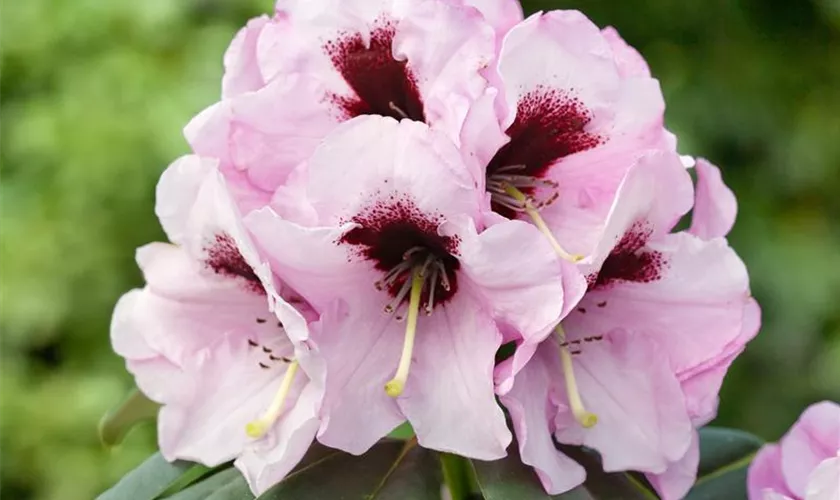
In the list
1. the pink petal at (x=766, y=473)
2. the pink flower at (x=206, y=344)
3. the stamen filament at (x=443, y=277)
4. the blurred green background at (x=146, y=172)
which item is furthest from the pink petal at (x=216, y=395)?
the blurred green background at (x=146, y=172)

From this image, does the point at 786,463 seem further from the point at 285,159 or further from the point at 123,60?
the point at 123,60

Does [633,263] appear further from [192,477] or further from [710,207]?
[192,477]

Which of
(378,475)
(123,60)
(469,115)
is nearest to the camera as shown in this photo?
(469,115)

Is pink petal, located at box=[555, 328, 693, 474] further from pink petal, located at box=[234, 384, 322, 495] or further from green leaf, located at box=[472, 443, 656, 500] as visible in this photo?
pink petal, located at box=[234, 384, 322, 495]

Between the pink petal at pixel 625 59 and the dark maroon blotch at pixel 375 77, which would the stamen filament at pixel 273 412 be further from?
the pink petal at pixel 625 59

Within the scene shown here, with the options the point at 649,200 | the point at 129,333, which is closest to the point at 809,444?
the point at 649,200

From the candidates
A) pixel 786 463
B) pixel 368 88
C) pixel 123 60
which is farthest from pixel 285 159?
pixel 123 60

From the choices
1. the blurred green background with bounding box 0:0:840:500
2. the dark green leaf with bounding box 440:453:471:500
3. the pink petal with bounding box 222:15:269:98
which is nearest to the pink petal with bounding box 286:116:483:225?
the pink petal with bounding box 222:15:269:98
